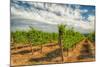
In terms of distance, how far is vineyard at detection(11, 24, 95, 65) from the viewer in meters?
2.00

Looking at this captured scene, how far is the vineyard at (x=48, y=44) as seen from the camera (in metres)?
2.00

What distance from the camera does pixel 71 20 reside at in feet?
7.25

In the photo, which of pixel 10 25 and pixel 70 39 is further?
pixel 70 39

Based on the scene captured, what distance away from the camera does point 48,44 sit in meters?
2.12

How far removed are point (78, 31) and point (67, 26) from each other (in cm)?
15

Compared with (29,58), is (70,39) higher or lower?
higher

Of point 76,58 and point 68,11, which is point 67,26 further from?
point 76,58

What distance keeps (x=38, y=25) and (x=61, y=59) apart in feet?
1.49

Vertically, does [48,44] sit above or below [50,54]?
above
